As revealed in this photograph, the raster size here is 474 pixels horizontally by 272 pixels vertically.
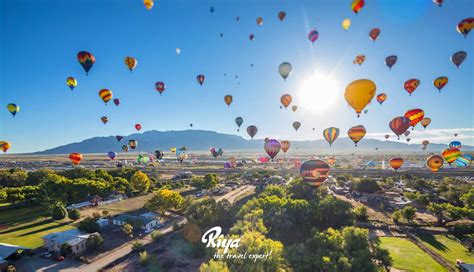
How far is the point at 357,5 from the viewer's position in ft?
129

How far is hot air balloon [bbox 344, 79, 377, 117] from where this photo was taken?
1235 inches

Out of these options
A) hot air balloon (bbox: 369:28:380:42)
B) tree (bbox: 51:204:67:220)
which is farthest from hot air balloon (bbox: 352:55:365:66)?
tree (bbox: 51:204:67:220)

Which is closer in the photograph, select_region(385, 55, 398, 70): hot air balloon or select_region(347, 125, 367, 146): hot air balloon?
select_region(347, 125, 367, 146): hot air balloon

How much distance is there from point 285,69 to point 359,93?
17.4 m

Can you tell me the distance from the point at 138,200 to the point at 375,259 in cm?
5096

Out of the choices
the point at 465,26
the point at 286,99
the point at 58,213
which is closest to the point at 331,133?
the point at 286,99

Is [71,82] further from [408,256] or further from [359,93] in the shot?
[408,256]

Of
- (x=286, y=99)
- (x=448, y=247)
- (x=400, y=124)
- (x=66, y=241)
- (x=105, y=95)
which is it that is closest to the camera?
(x=66, y=241)

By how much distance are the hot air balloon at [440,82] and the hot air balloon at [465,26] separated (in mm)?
9067

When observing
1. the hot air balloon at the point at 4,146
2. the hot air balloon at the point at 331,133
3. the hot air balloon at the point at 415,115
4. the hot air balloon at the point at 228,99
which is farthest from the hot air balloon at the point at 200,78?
the hot air balloon at the point at 4,146

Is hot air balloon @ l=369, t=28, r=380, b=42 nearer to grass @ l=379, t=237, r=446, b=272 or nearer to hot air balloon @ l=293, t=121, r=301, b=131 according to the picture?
hot air balloon @ l=293, t=121, r=301, b=131

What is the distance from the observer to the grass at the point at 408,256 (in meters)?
25.8

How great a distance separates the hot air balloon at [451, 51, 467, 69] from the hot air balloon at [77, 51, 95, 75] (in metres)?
64.2

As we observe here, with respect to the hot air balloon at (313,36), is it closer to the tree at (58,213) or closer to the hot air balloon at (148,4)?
the hot air balloon at (148,4)
